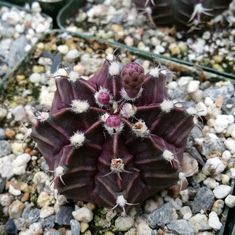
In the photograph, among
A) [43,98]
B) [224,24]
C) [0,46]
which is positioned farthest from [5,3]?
[224,24]

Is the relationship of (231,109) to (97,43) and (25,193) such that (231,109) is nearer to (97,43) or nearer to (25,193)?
(97,43)

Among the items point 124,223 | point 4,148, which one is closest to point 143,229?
point 124,223

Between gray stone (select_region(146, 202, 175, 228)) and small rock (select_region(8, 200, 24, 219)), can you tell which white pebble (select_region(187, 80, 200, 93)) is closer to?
gray stone (select_region(146, 202, 175, 228))

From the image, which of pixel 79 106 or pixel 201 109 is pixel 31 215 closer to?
pixel 79 106

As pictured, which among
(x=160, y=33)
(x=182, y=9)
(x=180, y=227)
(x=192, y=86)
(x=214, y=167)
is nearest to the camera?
(x=180, y=227)

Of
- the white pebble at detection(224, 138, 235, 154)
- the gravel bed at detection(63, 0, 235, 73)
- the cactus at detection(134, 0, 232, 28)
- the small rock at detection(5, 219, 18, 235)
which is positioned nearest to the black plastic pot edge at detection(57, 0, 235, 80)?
the gravel bed at detection(63, 0, 235, 73)
